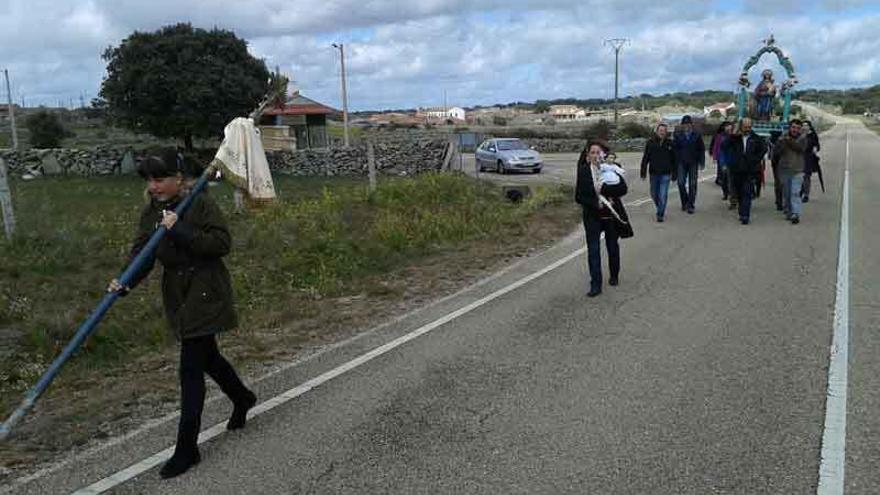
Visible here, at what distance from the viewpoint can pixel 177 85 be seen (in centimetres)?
3127

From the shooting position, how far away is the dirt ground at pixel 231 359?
15.9 ft

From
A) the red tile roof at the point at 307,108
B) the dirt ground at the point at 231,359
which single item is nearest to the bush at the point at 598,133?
the dirt ground at the point at 231,359

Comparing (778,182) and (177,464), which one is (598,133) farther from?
(778,182)

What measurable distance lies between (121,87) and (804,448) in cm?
3218

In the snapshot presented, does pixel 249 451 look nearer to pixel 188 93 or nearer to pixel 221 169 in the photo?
pixel 221 169

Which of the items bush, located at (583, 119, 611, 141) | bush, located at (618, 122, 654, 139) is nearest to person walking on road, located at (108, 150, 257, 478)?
bush, located at (583, 119, 611, 141)

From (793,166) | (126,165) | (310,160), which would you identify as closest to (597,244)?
Answer: (793,166)

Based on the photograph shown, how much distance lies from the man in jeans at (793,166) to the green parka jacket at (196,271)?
1155cm

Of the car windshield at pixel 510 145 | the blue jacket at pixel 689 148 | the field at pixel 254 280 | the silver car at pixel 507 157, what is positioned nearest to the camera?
the field at pixel 254 280

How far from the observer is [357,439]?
4.71m

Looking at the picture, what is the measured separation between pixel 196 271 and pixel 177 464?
42.1 inches

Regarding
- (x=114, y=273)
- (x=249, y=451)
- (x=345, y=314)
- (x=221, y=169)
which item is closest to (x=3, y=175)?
(x=114, y=273)

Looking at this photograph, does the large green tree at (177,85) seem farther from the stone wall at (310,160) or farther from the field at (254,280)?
the field at (254,280)

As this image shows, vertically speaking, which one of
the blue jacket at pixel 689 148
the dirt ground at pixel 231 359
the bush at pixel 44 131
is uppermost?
the bush at pixel 44 131
